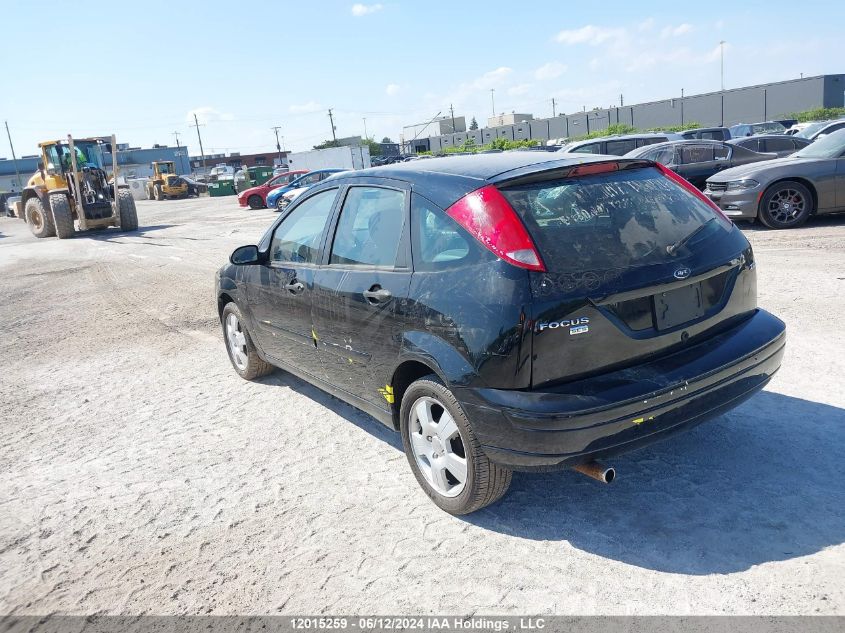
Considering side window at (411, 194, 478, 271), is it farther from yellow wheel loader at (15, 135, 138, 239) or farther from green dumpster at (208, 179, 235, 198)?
green dumpster at (208, 179, 235, 198)

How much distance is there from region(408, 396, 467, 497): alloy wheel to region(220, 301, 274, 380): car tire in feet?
7.98

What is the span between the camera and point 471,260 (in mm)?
3035

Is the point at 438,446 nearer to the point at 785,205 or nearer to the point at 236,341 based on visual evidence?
the point at 236,341

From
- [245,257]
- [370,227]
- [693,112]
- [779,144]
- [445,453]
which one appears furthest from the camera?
[693,112]

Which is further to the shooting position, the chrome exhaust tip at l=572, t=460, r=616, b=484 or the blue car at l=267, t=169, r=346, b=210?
the blue car at l=267, t=169, r=346, b=210

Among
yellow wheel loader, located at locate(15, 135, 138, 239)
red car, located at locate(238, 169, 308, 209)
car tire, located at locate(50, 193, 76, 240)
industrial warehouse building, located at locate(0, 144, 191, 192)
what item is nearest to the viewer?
car tire, located at locate(50, 193, 76, 240)

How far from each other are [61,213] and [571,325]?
70.6 ft

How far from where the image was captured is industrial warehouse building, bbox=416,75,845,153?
58875 mm

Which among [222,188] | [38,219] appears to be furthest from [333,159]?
[38,219]

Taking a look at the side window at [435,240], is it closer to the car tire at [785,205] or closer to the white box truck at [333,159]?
the car tire at [785,205]

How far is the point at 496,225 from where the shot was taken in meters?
3.01

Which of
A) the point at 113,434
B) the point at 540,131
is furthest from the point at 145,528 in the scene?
the point at 540,131

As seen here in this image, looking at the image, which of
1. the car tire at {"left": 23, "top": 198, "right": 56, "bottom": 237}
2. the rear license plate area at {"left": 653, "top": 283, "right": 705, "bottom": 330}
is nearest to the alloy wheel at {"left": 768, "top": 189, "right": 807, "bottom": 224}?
the rear license plate area at {"left": 653, "top": 283, "right": 705, "bottom": 330}

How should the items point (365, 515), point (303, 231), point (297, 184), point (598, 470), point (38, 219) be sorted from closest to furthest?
1. point (598, 470)
2. point (365, 515)
3. point (303, 231)
4. point (38, 219)
5. point (297, 184)
